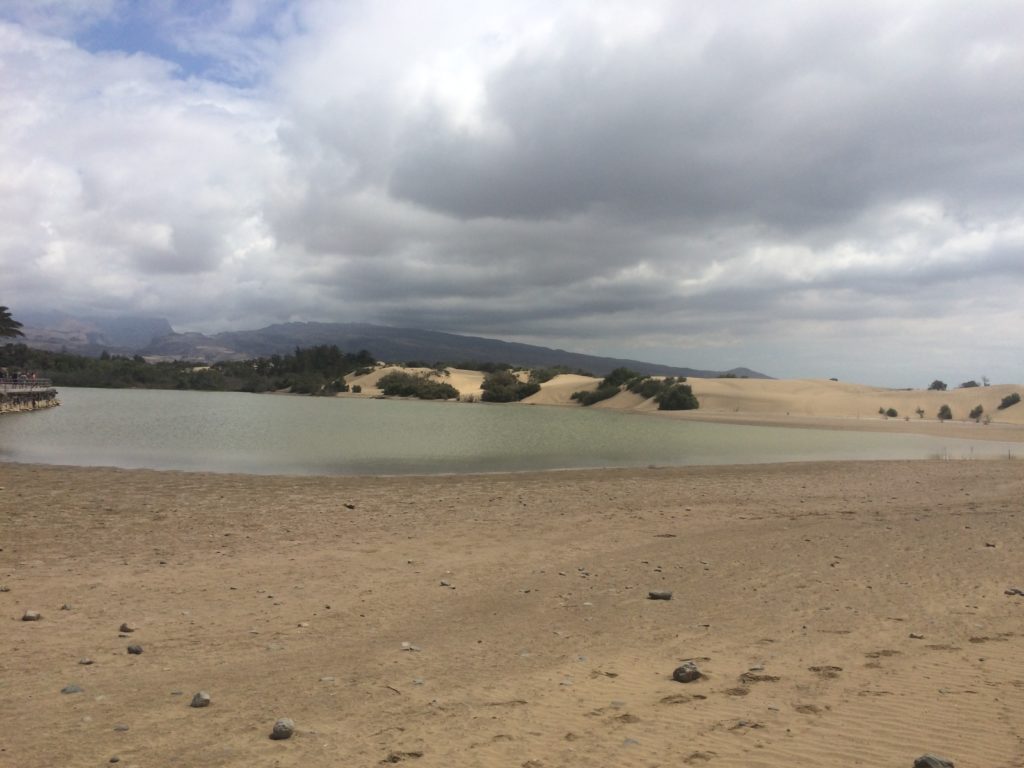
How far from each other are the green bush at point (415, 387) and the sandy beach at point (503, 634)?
67.1 m

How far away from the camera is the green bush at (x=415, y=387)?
78.9 m

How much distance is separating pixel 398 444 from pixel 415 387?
5656 centimetres

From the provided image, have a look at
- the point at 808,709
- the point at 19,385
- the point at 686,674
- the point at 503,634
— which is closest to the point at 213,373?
the point at 19,385

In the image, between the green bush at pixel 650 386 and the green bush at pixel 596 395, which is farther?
the green bush at pixel 596 395

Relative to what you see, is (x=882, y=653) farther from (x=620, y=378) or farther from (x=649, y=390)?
(x=620, y=378)

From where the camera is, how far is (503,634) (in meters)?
5.70

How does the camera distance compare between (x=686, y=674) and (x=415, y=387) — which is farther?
(x=415, y=387)

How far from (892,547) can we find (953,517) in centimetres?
322

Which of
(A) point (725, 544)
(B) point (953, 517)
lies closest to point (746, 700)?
(A) point (725, 544)

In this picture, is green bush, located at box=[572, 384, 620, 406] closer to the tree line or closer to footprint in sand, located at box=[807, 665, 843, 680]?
the tree line

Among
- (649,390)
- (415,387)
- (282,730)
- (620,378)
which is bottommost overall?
(282,730)

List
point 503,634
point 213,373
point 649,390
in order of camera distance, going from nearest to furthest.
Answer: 1. point 503,634
2. point 649,390
3. point 213,373

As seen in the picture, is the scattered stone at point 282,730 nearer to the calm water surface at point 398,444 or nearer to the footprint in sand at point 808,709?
the footprint in sand at point 808,709

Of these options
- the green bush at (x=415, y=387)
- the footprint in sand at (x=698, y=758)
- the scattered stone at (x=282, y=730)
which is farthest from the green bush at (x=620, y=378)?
the scattered stone at (x=282, y=730)
